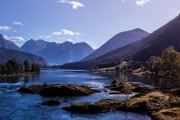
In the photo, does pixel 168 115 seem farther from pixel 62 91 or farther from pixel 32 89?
pixel 32 89

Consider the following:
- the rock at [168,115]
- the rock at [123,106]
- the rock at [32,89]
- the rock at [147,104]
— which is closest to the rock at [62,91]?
the rock at [32,89]

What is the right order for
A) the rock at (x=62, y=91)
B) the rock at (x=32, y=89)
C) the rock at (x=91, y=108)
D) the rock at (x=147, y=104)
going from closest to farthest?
the rock at (x=91, y=108) < the rock at (x=147, y=104) < the rock at (x=62, y=91) < the rock at (x=32, y=89)

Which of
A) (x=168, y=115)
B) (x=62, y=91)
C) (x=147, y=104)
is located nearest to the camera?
(x=168, y=115)

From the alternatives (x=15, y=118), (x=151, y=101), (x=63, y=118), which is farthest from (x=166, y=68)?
(x=15, y=118)

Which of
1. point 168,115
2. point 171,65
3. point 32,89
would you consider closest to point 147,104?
point 168,115

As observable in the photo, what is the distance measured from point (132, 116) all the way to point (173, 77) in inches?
1079

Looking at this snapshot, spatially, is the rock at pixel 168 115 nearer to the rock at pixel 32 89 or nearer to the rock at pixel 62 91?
the rock at pixel 62 91

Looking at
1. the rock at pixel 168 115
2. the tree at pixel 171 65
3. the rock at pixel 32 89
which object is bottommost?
the rock at pixel 168 115

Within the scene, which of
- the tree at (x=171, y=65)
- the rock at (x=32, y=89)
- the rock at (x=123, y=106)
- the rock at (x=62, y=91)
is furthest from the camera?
the rock at (x=32, y=89)

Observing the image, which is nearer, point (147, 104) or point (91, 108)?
point (91, 108)

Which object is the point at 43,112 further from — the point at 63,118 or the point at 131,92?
the point at 131,92

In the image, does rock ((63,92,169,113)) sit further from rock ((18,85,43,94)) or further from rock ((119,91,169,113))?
rock ((18,85,43,94))

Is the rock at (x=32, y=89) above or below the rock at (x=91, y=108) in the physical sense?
above

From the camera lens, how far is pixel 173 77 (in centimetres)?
10806
